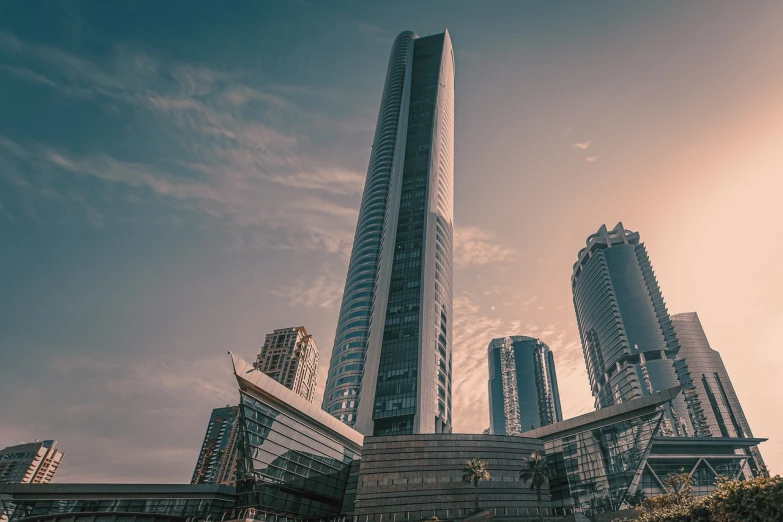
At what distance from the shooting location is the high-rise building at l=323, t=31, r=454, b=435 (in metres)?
120

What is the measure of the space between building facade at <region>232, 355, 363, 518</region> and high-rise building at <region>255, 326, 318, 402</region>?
105 meters

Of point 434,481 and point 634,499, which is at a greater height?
point 634,499

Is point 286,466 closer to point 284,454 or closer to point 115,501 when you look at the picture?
point 284,454

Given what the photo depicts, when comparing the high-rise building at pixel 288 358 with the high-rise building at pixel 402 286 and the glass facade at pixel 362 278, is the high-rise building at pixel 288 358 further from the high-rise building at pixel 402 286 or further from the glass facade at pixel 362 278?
the high-rise building at pixel 402 286

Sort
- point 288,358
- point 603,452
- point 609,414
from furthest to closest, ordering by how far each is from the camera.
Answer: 1. point 288,358
2. point 609,414
3. point 603,452

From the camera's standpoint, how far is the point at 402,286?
139m

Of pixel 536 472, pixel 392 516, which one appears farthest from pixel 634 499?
pixel 392 516

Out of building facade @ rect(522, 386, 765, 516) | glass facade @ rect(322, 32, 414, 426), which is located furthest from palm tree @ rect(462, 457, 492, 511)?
glass facade @ rect(322, 32, 414, 426)

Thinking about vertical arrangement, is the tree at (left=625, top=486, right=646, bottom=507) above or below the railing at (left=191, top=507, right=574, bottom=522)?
above

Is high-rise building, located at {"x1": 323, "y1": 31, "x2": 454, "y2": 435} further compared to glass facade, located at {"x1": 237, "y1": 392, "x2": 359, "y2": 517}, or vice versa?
high-rise building, located at {"x1": 323, "y1": 31, "x2": 454, "y2": 435}

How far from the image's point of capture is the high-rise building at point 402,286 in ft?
393

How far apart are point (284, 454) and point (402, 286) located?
252ft

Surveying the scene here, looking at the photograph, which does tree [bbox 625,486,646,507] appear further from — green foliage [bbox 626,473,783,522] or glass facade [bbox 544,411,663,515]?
green foliage [bbox 626,473,783,522]

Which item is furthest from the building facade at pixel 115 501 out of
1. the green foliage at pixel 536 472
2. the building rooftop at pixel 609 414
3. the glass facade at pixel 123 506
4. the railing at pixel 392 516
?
the building rooftop at pixel 609 414
